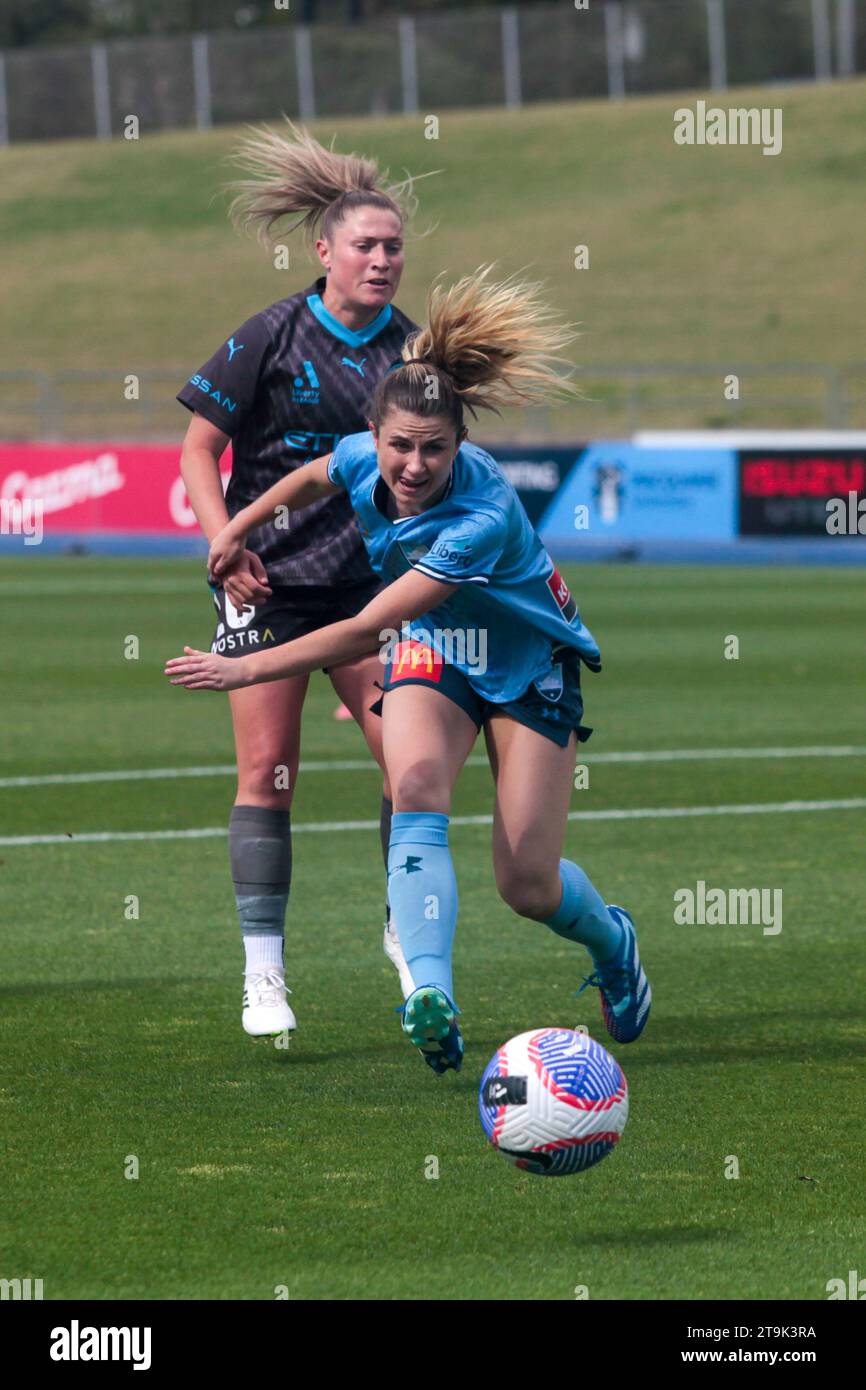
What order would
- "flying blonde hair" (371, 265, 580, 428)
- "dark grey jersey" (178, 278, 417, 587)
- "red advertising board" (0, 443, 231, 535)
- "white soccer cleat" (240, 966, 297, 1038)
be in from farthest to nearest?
"red advertising board" (0, 443, 231, 535) → "dark grey jersey" (178, 278, 417, 587) → "white soccer cleat" (240, 966, 297, 1038) → "flying blonde hair" (371, 265, 580, 428)

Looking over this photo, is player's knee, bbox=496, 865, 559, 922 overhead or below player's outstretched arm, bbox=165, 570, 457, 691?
below

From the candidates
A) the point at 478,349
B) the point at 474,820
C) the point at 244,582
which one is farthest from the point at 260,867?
the point at 474,820

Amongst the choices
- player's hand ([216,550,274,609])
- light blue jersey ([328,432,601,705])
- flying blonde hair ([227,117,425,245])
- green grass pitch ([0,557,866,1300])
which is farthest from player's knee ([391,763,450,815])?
flying blonde hair ([227,117,425,245])

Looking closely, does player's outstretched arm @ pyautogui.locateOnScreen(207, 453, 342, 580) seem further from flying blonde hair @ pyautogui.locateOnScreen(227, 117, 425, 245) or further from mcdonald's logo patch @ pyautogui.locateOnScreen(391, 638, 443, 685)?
flying blonde hair @ pyautogui.locateOnScreen(227, 117, 425, 245)

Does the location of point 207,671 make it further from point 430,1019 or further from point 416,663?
point 430,1019

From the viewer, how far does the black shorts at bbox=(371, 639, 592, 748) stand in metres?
6.04

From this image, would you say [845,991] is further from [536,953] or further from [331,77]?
[331,77]

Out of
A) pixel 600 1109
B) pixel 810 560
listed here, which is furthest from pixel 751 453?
pixel 600 1109

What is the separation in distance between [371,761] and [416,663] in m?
7.11

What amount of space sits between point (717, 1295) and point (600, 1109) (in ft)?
2.51

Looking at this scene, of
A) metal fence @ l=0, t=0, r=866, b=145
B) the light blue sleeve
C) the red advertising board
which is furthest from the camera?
metal fence @ l=0, t=0, r=866, b=145

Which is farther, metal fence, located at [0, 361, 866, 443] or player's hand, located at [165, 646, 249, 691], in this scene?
metal fence, located at [0, 361, 866, 443]

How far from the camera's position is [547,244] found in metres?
50.6

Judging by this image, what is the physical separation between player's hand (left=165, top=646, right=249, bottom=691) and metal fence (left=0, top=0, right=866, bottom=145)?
169 ft
